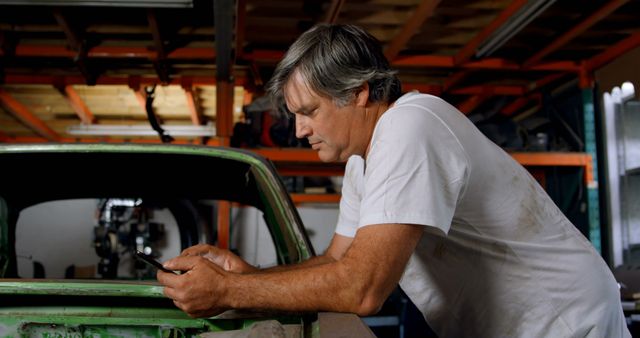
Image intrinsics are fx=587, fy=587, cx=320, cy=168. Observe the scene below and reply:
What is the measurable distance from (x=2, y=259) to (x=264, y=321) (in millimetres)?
2152

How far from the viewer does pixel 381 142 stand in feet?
4.37

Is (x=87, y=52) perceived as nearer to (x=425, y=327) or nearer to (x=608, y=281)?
(x=425, y=327)

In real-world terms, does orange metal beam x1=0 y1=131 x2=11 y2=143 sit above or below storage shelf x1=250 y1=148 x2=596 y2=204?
above

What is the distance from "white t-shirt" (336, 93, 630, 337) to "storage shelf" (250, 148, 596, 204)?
155 inches

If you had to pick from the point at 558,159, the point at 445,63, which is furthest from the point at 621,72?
the point at 445,63

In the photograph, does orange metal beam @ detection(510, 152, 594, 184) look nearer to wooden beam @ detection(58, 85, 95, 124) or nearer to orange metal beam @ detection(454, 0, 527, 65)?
orange metal beam @ detection(454, 0, 527, 65)

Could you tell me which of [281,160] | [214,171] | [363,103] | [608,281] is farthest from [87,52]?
[608,281]

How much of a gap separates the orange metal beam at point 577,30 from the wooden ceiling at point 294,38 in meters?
0.01

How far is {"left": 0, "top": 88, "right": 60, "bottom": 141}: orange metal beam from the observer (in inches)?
322

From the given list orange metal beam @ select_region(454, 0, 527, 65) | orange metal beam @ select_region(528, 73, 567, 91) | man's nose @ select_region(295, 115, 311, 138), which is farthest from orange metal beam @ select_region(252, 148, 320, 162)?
man's nose @ select_region(295, 115, 311, 138)

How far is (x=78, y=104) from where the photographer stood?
8148 millimetres

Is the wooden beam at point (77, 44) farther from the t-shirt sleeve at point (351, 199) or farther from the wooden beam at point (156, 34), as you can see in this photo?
the t-shirt sleeve at point (351, 199)

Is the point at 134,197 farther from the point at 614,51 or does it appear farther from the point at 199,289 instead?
the point at 614,51

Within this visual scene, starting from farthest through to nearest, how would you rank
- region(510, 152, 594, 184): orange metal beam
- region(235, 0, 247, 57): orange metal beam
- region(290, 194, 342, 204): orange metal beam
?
1. region(290, 194, 342, 204): orange metal beam
2. region(510, 152, 594, 184): orange metal beam
3. region(235, 0, 247, 57): orange metal beam
